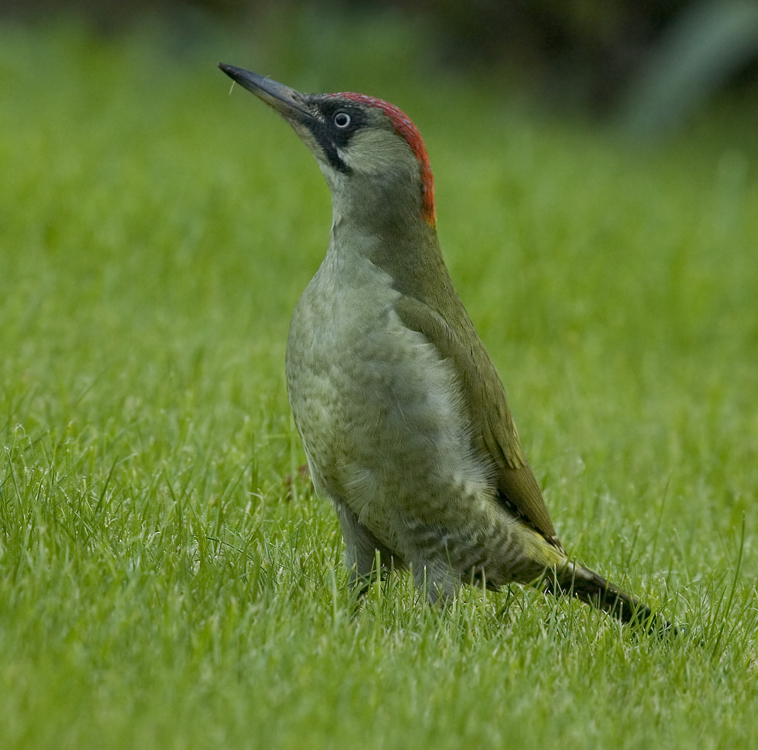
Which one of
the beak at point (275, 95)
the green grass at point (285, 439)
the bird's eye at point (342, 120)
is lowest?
the green grass at point (285, 439)

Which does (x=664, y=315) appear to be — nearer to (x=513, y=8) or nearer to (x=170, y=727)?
(x=170, y=727)

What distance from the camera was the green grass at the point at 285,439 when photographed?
2.77 m

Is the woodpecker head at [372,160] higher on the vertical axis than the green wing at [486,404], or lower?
higher

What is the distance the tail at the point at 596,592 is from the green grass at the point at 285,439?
0.13m

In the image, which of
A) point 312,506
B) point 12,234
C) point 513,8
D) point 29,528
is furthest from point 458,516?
point 513,8

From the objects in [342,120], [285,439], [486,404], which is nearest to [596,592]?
[486,404]

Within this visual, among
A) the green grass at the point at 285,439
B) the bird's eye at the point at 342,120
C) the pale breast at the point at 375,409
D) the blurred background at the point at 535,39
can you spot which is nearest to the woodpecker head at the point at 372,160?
the bird's eye at the point at 342,120

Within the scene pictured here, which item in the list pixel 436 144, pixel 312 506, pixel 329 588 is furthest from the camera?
pixel 436 144

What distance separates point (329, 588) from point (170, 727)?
1.09 metres

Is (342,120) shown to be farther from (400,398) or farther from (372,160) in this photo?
(400,398)

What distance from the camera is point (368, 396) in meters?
3.47

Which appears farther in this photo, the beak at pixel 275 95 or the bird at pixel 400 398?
the beak at pixel 275 95

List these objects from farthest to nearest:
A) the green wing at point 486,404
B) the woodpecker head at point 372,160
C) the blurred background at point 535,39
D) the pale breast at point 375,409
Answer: the blurred background at point 535,39, the woodpecker head at point 372,160, the green wing at point 486,404, the pale breast at point 375,409

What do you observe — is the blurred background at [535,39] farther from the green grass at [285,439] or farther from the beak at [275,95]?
the beak at [275,95]
